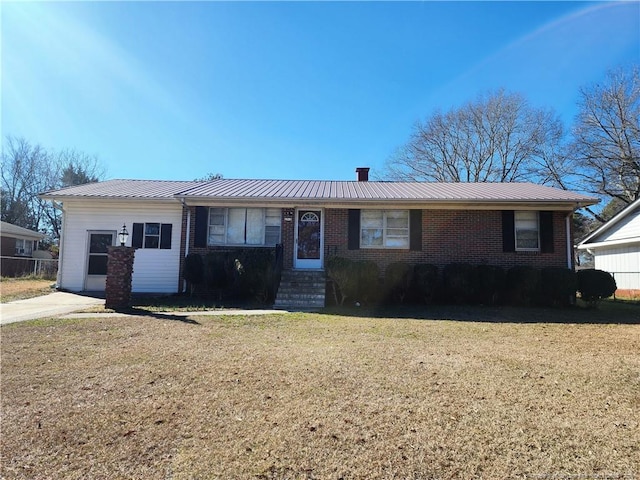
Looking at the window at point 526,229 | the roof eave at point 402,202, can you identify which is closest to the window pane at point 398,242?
the roof eave at point 402,202

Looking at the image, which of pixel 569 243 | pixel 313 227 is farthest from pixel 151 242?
pixel 569 243

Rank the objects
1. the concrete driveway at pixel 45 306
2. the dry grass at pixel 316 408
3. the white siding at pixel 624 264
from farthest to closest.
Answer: the white siding at pixel 624 264 → the concrete driveway at pixel 45 306 → the dry grass at pixel 316 408

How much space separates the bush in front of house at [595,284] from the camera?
10336 mm

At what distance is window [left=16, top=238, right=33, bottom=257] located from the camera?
999 inches

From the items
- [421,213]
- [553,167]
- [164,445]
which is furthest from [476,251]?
[553,167]

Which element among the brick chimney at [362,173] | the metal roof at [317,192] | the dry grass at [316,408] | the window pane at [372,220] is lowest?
the dry grass at [316,408]

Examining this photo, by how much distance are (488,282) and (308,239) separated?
5517mm

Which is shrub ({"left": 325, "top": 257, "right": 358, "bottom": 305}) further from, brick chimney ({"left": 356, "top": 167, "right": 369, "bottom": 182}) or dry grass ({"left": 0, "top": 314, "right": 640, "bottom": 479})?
brick chimney ({"left": 356, "top": 167, "right": 369, "bottom": 182})

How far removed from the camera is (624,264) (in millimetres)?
17422

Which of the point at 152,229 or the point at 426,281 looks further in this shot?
the point at 152,229

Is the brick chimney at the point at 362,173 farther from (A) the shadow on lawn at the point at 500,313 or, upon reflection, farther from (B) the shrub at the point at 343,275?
(A) the shadow on lawn at the point at 500,313

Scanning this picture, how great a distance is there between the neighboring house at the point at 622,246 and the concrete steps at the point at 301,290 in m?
14.3

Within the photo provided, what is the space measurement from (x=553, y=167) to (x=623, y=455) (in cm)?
2967

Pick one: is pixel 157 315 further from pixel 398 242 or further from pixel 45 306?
pixel 398 242
